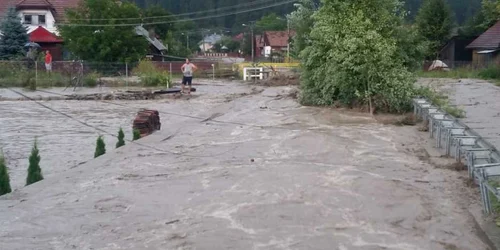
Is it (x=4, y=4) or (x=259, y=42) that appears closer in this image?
(x=4, y=4)

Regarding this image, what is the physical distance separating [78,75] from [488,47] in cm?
3192

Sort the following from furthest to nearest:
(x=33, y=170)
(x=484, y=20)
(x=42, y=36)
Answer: (x=484, y=20), (x=42, y=36), (x=33, y=170)

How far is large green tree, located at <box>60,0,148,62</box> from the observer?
59.2 m

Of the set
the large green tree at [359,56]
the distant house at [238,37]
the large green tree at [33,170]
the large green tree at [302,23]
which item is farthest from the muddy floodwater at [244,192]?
the distant house at [238,37]

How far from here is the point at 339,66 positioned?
A: 29.0 meters

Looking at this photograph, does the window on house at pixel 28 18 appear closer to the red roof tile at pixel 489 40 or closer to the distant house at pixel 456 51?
the distant house at pixel 456 51

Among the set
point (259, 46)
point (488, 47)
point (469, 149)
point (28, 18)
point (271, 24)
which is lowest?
point (469, 149)

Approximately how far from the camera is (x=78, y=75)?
47344 mm

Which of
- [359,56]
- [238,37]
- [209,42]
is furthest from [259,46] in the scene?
[359,56]

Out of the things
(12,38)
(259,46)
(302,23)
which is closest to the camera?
(302,23)

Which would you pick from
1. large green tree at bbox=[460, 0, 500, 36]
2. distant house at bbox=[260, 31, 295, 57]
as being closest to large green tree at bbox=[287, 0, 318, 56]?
large green tree at bbox=[460, 0, 500, 36]

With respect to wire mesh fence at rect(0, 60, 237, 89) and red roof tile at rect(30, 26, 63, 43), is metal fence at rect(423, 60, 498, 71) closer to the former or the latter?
wire mesh fence at rect(0, 60, 237, 89)

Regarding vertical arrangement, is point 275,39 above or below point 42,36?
above

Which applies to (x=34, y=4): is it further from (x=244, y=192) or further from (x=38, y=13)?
(x=244, y=192)
